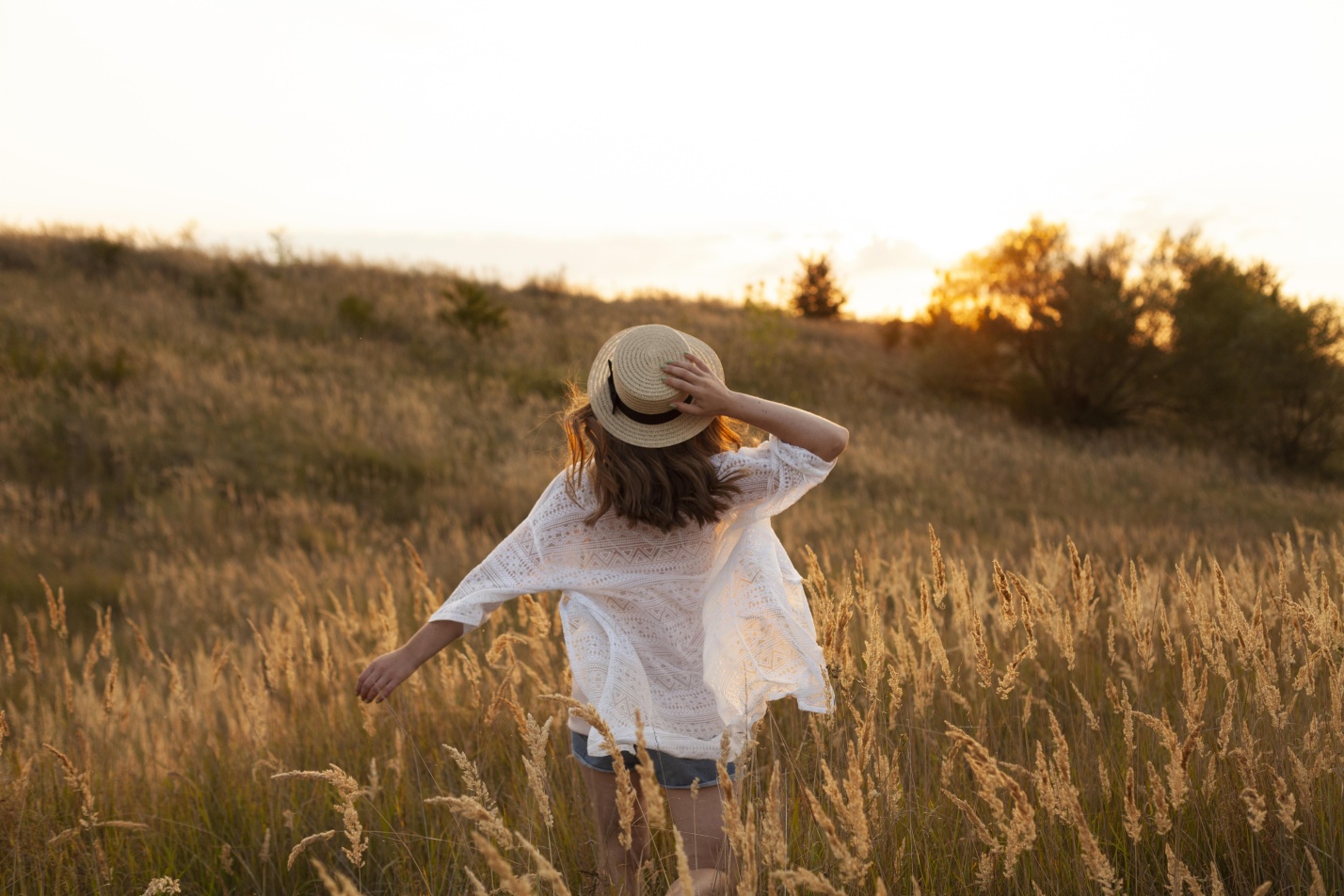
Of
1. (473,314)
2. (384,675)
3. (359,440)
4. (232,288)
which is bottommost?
(359,440)

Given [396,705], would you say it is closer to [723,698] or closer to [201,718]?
[201,718]

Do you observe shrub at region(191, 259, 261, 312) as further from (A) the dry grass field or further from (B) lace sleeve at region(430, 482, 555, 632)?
(B) lace sleeve at region(430, 482, 555, 632)

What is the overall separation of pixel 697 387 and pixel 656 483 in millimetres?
301

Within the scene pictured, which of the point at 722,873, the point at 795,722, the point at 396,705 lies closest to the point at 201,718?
the point at 396,705

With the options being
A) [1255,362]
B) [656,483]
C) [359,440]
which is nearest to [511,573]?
[656,483]

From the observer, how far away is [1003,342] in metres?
22.7

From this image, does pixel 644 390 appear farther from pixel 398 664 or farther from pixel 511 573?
pixel 398 664

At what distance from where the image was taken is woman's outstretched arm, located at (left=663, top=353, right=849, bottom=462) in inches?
85.5

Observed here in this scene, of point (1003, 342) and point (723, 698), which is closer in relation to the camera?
point (723, 698)

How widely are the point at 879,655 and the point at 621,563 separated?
724 millimetres

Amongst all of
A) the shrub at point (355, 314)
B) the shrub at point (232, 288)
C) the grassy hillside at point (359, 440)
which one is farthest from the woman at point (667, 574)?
the shrub at point (232, 288)

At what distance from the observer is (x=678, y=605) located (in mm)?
2479

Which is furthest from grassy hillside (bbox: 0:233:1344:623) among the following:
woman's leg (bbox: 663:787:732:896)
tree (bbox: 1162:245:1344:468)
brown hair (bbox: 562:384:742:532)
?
woman's leg (bbox: 663:787:732:896)

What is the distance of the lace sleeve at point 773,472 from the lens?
7.53 ft
